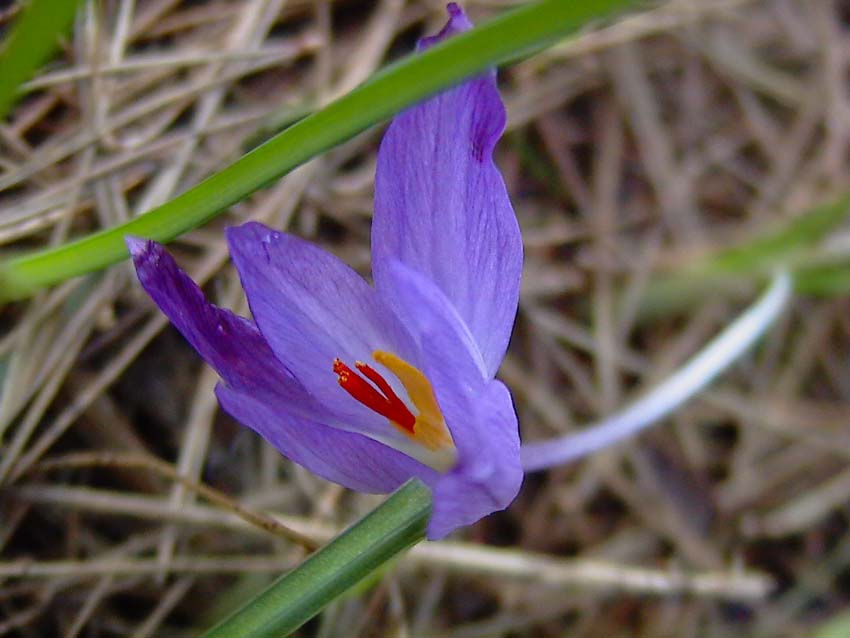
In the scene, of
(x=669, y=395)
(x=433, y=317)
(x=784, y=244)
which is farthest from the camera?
(x=784, y=244)

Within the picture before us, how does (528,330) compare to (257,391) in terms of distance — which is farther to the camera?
(528,330)

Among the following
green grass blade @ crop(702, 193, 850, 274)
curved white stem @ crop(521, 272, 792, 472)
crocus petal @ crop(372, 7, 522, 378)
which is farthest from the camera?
green grass blade @ crop(702, 193, 850, 274)

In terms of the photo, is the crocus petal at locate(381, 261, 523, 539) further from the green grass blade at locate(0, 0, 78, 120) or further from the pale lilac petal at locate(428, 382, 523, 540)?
the green grass blade at locate(0, 0, 78, 120)

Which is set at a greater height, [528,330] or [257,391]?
[257,391]

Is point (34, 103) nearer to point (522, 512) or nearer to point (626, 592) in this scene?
point (522, 512)

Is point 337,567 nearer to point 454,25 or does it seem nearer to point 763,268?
point 454,25

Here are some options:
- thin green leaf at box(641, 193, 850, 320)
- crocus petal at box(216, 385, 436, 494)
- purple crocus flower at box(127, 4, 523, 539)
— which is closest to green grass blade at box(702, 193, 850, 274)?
thin green leaf at box(641, 193, 850, 320)

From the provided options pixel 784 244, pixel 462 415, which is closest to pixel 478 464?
pixel 462 415
